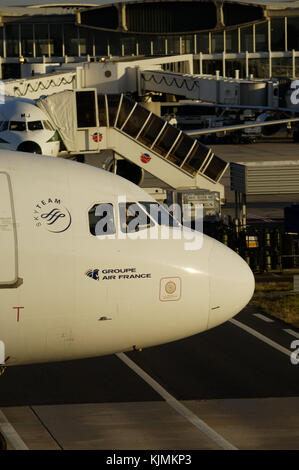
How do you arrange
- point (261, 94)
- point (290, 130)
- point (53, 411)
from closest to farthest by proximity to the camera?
point (53, 411)
point (261, 94)
point (290, 130)

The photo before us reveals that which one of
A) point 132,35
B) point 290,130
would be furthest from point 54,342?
point 132,35

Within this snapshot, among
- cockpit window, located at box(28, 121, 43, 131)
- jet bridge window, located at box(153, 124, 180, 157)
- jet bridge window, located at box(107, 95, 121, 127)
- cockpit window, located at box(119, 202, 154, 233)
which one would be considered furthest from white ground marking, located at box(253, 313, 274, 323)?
cockpit window, located at box(28, 121, 43, 131)

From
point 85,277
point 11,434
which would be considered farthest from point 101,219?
point 11,434

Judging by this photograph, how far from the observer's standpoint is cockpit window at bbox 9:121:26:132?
2133 inches

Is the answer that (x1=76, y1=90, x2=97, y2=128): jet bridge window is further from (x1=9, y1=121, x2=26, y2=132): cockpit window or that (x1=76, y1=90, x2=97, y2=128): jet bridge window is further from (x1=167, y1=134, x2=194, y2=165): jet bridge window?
(x1=9, y1=121, x2=26, y2=132): cockpit window

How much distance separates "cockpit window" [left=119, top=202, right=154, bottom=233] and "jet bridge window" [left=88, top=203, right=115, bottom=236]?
215mm

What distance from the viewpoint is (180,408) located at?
67.4 feet

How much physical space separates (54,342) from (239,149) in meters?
70.8

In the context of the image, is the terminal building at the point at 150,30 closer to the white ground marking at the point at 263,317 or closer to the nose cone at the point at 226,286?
the white ground marking at the point at 263,317

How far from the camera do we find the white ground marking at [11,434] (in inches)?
714

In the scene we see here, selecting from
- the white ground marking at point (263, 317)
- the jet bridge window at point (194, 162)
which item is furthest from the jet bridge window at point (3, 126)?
A: the white ground marking at point (263, 317)

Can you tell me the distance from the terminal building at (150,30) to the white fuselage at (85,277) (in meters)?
121

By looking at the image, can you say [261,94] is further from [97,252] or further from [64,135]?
[97,252]

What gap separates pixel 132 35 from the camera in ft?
468
